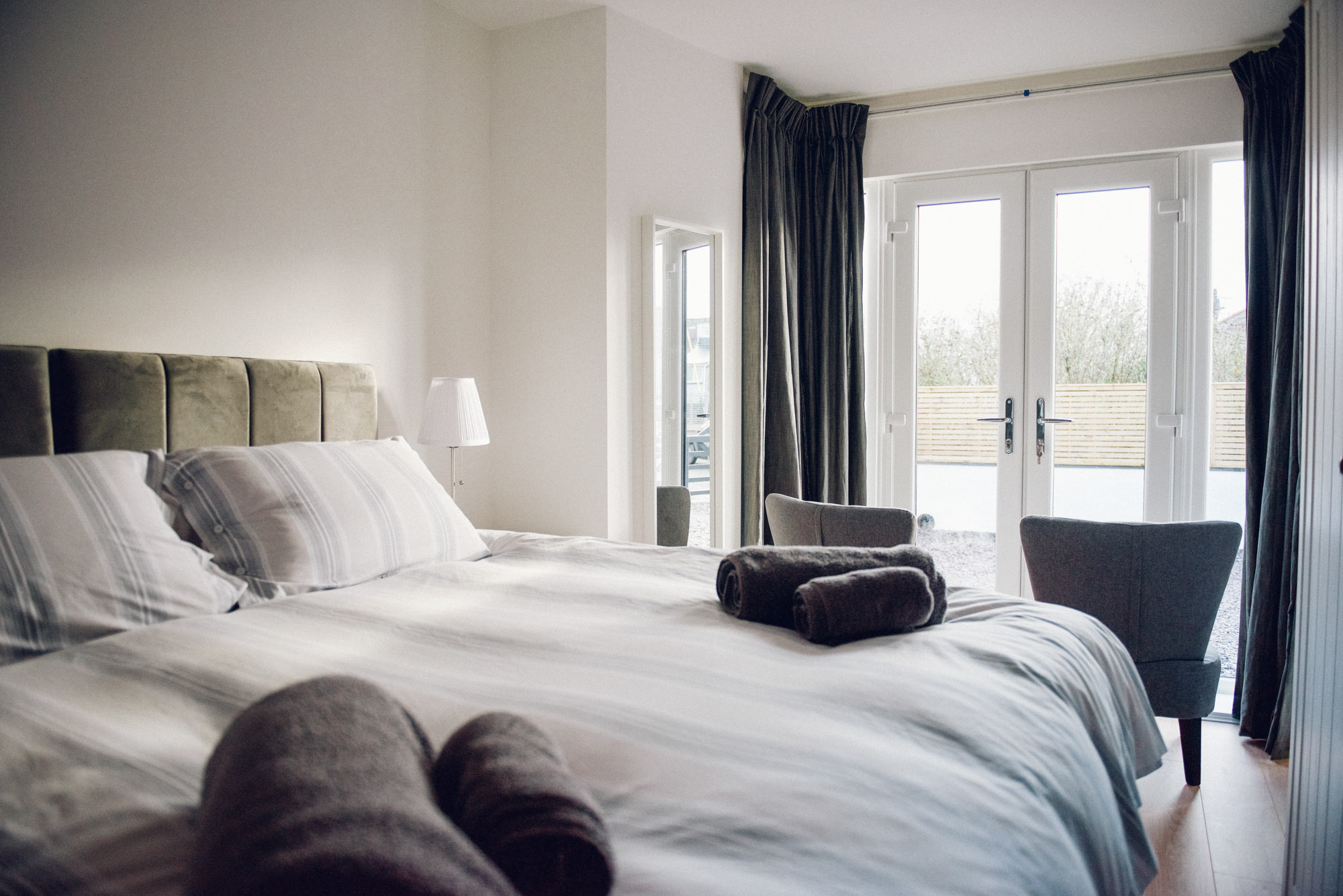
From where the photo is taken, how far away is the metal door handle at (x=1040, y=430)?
3812 mm

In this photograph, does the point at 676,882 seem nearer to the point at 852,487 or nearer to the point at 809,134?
the point at 852,487

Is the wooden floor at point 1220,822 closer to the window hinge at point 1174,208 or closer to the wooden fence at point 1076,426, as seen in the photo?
the wooden fence at point 1076,426

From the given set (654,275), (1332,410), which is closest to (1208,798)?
(1332,410)

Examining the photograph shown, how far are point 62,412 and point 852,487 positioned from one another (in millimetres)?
3159

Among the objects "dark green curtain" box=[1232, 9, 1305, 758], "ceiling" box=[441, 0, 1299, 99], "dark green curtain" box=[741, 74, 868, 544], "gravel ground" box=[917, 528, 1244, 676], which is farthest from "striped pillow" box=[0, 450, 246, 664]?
"dark green curtain" box=[1232, 9, 1305, 758]

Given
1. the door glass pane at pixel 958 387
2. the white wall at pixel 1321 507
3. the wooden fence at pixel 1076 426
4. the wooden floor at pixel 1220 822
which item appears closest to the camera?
the white wall at pixel 1321 507

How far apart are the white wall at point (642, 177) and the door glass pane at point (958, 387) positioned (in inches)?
42.4

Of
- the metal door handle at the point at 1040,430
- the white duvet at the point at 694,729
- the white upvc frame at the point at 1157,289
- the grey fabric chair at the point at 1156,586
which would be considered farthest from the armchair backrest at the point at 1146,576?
the metal door handle at the point at 1040,430

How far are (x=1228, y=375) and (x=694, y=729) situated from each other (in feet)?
11.4

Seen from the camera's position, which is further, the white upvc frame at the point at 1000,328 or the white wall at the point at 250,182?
the white upvc frame at the point at 1000,328

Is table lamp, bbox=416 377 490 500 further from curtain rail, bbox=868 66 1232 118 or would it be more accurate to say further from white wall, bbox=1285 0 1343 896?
curtain rail, bbox=868 66 1232 118

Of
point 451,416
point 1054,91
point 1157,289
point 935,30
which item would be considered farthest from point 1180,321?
point 451,416

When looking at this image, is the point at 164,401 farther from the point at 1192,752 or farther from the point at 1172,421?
the point at 1172,421

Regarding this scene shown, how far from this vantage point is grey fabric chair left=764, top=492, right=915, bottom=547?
2488mm
